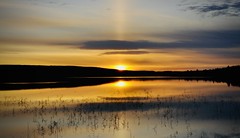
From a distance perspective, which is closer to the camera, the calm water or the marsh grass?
the calm water

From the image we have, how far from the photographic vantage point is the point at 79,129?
21.4 meters

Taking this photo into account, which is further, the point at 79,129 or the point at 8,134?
the point at 79,129

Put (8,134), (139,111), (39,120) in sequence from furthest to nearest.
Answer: (139,111) < (39,120) < (8,134)

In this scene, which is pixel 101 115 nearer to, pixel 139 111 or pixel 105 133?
pixel 139 111

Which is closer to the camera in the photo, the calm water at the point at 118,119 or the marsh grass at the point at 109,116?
the calm water at the point at 118,119

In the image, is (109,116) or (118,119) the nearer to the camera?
(118,119)

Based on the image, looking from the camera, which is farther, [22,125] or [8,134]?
[22,125]

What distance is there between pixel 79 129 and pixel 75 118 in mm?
3948

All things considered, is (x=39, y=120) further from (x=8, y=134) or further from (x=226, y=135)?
(x=226, y=135)

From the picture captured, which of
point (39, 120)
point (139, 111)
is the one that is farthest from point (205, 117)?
point (39, 120)

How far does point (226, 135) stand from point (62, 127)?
32.5ft

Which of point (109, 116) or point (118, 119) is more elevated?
point (109, 116)

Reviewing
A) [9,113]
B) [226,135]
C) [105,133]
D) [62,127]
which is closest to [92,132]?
[105,133]

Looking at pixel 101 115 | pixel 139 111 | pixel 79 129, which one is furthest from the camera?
pixel 139 111
